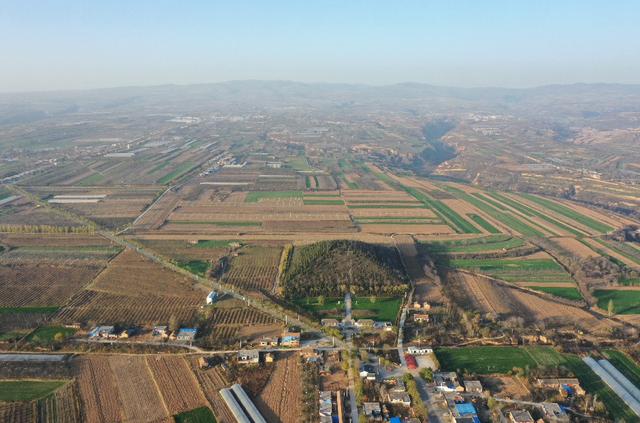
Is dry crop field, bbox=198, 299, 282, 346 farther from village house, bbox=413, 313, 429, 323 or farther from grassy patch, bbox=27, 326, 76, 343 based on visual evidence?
village house, bbox=413, 313, 429, 323

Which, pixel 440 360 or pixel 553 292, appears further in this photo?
pixel 553 292

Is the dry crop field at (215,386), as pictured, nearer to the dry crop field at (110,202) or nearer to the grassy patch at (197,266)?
the grassy patch at (197,266)

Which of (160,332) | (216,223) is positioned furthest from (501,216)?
(160,332)

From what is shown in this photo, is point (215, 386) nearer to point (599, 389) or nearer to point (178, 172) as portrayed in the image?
point (599, 389)

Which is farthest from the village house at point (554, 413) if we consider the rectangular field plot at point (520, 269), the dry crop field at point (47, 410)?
the dry crop field at point (47, 410)

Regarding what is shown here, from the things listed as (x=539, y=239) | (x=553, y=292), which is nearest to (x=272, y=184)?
(x=539, y=239)

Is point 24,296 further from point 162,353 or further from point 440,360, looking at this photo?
point 440,360

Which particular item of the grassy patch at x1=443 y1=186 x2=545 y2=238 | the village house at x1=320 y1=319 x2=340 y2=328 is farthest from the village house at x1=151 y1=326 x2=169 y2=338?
the grassy patch at x1=443 y1=186 x2=545 y2=238

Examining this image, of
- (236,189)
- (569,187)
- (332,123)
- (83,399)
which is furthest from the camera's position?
(332,123)
